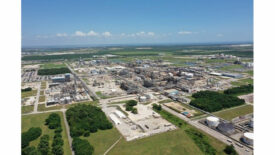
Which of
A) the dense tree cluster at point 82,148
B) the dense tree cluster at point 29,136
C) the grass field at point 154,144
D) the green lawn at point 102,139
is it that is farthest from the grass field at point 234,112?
the dense tree cluster at point 29,136

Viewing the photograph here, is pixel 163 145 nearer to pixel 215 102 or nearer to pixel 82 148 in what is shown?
pixel 82 148

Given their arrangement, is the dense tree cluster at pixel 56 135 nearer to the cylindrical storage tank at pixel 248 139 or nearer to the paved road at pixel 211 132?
the paved road at pixel 211 132

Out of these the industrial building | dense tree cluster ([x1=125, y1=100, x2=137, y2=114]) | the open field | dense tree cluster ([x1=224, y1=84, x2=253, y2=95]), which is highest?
dense tree cluster ([x1=224, y1=84, x2=253, y2=95])

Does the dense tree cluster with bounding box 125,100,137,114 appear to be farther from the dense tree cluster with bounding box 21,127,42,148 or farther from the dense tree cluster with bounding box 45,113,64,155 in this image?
the dense tree cluster with bounding box 21,127,42,148

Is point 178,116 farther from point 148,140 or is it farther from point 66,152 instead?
point 66,152

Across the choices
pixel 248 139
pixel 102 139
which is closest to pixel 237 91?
pixel 248 139

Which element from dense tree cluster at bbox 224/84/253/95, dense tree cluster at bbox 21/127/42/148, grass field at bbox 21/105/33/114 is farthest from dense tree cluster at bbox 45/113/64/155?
dense tree cluster at bbox 224/84/253/95
